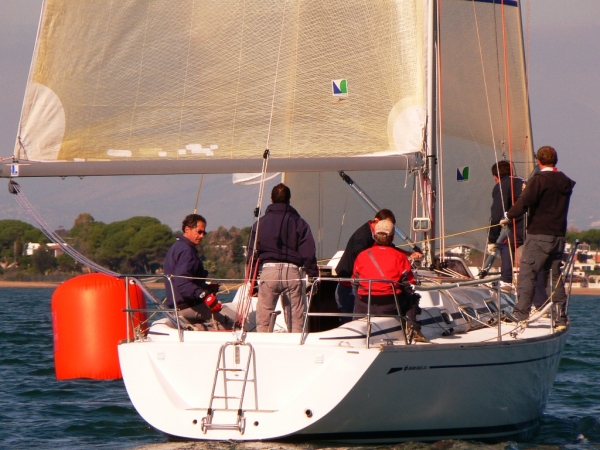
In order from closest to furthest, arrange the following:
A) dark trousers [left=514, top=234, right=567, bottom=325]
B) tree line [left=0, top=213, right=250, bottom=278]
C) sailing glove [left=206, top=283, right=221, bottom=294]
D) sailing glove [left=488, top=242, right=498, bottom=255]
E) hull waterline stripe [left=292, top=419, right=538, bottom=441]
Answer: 1. hull waterline stripe [left=292, top=419, right=538, bottom=441]
2. sailing glove [left=206, top=283, right=221, bottom=294]
3. dark trousers [left=514, top=234, right=567, bottom=325]
4. sailing glove [left=488, top=242, right=498, bottom=255]
5. tree line [left=0, top=213, right=250, bottom=278]

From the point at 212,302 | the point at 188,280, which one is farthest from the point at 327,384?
the point at 188,280

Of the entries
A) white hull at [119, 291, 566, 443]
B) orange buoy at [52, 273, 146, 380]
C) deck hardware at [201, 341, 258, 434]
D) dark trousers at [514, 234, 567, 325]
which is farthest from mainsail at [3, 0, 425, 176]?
deck hardware at [201, 341, 258, 434]

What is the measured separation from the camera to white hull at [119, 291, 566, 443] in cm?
694

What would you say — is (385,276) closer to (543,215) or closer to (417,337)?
(417,337)

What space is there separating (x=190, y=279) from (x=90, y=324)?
327cm

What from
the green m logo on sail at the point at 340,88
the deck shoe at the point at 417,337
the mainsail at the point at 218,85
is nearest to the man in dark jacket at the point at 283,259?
the deck shoe at the point at 417,337

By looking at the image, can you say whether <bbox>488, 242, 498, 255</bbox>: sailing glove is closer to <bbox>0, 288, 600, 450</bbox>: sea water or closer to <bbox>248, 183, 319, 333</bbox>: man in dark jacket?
<bbox>0, 288, 600, 450</bbox>: sea water

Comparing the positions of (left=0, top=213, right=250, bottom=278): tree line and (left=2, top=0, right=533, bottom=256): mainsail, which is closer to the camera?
(left=2, top=0, right=533, bottom=256): mainsail

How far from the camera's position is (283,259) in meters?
→ 7.67

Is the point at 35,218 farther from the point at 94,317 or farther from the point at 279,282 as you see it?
the point at 279,282

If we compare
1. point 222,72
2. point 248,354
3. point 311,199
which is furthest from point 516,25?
point 248,354

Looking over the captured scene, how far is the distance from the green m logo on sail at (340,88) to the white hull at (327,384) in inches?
123

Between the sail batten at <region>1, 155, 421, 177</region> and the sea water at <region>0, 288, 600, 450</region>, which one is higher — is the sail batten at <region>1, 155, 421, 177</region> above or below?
above

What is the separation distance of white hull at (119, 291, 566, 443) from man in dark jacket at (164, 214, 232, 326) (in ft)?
1.05
